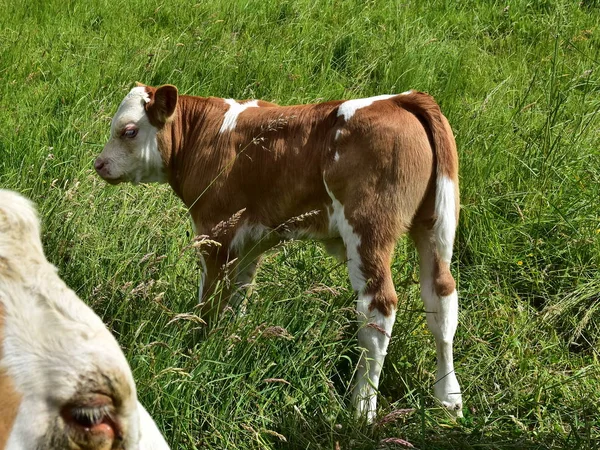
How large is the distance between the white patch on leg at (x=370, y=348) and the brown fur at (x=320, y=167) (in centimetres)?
4

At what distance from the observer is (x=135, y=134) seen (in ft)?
16.0

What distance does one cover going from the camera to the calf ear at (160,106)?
4820 millimetres

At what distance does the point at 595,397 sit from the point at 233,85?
413cm

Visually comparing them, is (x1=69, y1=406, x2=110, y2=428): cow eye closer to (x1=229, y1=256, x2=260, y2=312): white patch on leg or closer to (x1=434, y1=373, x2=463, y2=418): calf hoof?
(x1=229, y1=256, x2=260, y2=312): white patch on leg

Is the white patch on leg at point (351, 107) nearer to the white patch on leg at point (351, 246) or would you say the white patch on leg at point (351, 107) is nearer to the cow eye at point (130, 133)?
the white patch on leg at point (351, 246)

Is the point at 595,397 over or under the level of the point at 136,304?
under

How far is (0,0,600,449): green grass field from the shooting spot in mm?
3570

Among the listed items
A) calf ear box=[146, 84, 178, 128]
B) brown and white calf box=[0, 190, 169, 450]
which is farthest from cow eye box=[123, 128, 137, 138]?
brown and white calf box=[0, 190, 169, 450]

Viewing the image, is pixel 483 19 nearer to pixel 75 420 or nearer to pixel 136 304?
pixel 136 304

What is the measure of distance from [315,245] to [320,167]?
2.96ft

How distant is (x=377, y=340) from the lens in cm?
397

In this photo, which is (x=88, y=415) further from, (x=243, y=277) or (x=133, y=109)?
(x=133, y=109)

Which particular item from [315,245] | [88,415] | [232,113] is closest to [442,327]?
[315,245]

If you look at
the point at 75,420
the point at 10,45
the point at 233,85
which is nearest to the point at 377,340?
the point at 75,420
